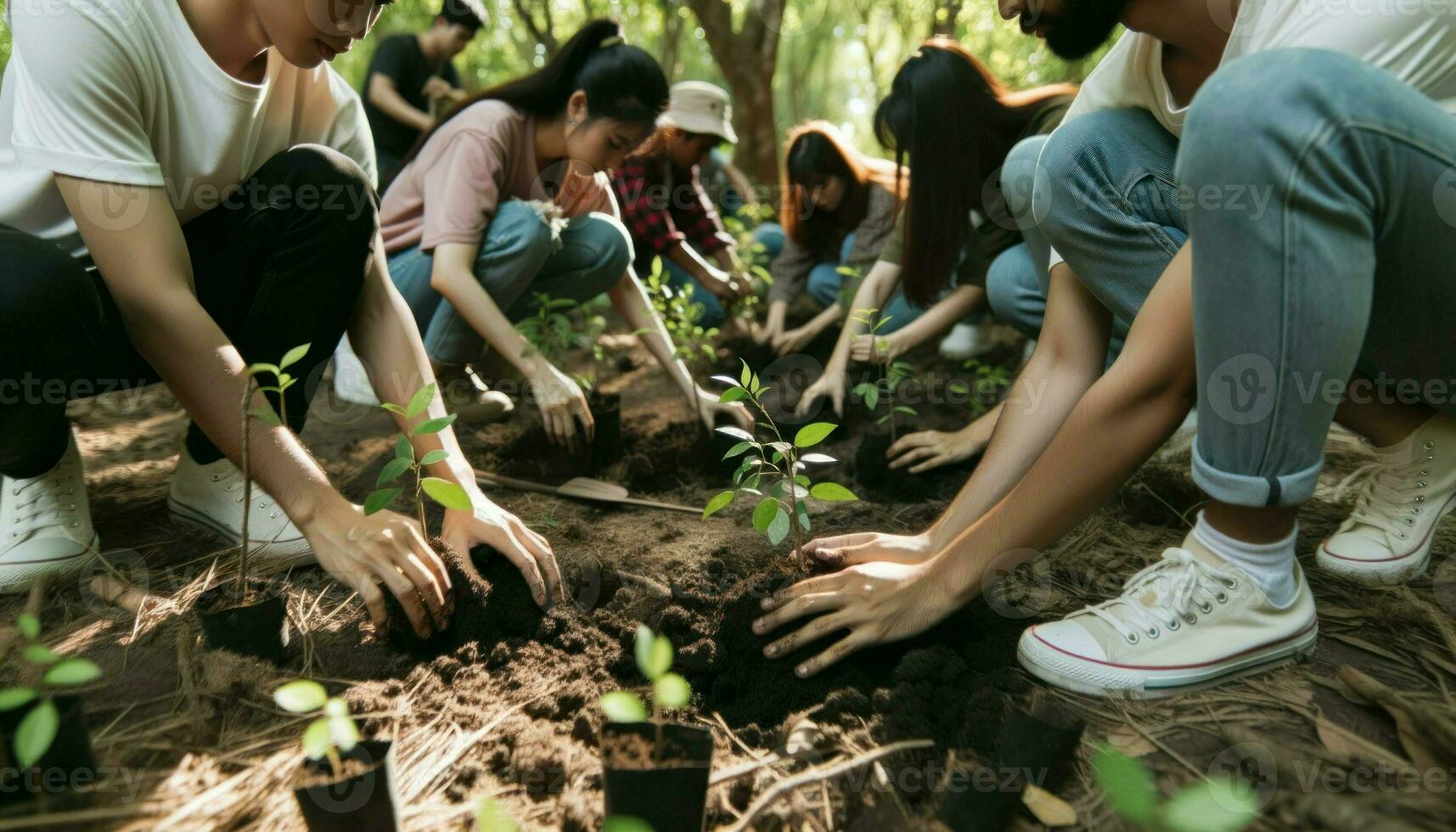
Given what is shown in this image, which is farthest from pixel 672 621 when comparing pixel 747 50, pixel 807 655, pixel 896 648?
pixel 747 50

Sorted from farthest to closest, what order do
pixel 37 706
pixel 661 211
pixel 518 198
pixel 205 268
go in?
1. pixel 661 211
2. pixel 518 198
3. pixel 205 268
4. pixel 37 706

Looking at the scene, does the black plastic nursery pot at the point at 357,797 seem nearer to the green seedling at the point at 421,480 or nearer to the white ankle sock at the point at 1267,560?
the green seedling at the point at 421,480

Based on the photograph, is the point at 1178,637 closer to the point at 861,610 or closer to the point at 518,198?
the point at 861,610

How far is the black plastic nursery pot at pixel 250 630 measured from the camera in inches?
50.4

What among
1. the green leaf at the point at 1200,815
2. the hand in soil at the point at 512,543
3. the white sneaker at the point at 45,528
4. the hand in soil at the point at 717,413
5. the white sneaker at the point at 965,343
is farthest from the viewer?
the white sneaker at the point at 965,343

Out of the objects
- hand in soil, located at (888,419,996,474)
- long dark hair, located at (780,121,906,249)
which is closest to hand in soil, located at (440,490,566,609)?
hand in soil, located at (888,419,996,474)

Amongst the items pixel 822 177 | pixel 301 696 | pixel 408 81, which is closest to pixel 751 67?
pixel 408 81

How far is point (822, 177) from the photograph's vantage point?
378 centimetres

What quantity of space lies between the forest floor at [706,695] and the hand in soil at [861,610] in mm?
45

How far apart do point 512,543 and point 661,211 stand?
2909 millimetres

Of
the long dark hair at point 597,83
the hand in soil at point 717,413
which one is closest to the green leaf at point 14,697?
the hand in soil at point 717,413

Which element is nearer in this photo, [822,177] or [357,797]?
[357,797]

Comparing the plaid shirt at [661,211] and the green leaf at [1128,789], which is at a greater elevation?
the green leaf at [1128,789]

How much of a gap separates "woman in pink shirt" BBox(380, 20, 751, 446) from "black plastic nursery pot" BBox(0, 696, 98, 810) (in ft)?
4.74
